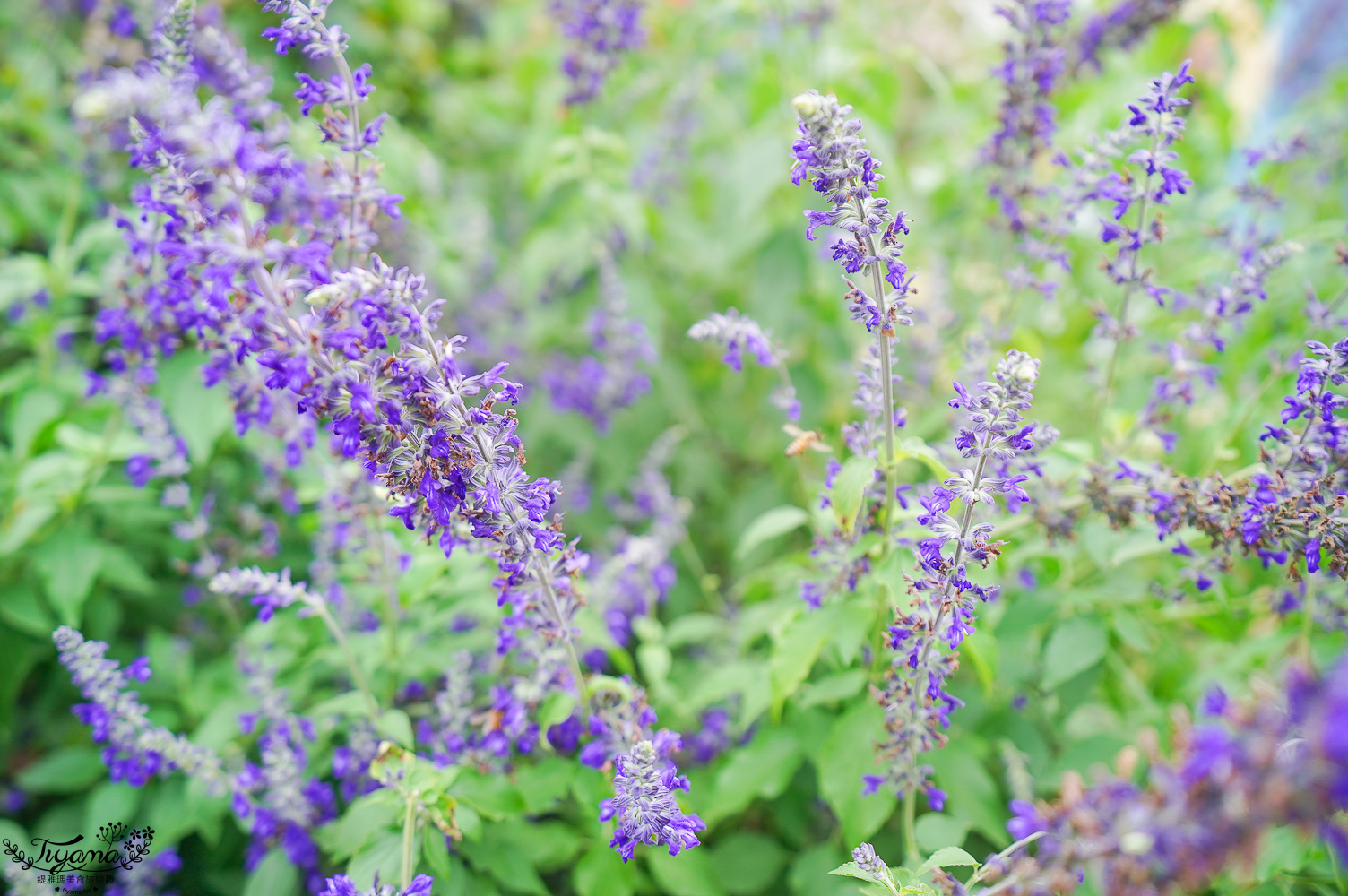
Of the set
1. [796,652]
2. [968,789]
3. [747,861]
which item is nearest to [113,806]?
[747,861]

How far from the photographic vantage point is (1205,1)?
4551 mm

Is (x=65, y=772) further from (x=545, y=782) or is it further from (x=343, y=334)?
(x=343, y=334)

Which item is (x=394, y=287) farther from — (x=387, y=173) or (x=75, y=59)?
(x=75, y=59)

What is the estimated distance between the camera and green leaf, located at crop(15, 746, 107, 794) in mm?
3080

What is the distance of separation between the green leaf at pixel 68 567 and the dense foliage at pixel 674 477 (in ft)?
0.07

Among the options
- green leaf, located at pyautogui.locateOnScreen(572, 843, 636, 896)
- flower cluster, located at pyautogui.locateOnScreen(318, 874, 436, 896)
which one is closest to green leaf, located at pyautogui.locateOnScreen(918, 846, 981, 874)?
green leaf, located at pyautogui.locateOnScreen(572, 843, 636, 896)

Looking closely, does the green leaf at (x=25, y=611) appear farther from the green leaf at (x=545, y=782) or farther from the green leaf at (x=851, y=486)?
the green leaf at (x=851, y=486)

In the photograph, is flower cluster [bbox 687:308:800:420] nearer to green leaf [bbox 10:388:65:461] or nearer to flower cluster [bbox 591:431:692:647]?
flower cluster [bbox 591:431:692:647]

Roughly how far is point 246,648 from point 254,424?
874 millimetres

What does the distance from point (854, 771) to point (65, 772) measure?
2.96 meters

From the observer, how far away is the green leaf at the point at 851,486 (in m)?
1.94

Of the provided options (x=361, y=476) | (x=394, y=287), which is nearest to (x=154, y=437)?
(x=361, y=476)

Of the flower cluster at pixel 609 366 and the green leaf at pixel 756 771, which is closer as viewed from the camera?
the green leaf at pixel 756 771

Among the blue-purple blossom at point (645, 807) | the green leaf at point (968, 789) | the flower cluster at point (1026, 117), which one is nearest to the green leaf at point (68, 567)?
the blue-purple blossom at point (645, 807)
